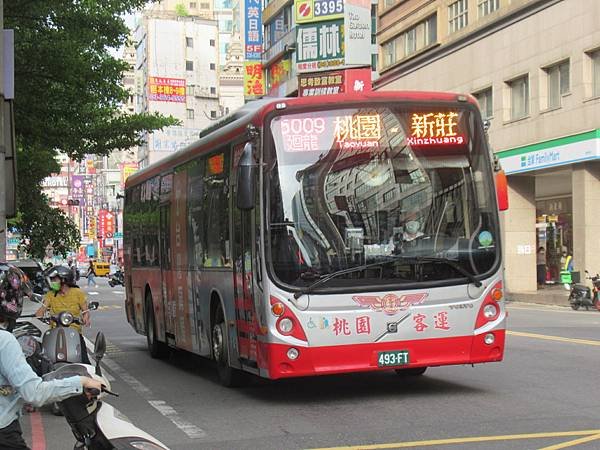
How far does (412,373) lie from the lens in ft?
37.7

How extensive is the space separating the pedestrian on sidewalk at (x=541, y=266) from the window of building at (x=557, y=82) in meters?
7.43

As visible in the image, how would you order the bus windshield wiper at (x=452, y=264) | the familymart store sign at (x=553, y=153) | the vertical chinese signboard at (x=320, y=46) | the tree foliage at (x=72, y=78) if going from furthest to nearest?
1. the vertical chinese signboard at (x=320, y=46)
2. the familymart store sign at (x=553, y=153)
3. the tree foliage at (x=72, y=78)
4. the bus windshield wiper at (x=452, y=264)

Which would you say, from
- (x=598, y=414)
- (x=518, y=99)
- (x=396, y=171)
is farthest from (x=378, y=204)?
(x=518, y=99)

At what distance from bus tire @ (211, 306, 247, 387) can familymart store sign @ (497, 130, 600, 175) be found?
67.7 feet

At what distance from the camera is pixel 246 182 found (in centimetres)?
908

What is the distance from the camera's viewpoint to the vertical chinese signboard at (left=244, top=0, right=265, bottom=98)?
193ft

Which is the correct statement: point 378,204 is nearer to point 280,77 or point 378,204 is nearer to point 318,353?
point 318,353

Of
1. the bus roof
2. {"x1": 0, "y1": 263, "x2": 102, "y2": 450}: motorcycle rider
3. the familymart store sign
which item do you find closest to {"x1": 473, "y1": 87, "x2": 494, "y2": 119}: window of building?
the familymart store sign

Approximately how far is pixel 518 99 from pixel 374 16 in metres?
15.2

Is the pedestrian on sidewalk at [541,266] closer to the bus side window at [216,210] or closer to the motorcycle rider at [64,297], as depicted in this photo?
the bus side window at [216,210]

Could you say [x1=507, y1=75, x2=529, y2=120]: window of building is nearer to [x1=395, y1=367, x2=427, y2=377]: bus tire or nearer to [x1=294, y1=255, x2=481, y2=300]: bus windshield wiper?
[x1=395, y1=367, x2=427, y2=377]: bus tire

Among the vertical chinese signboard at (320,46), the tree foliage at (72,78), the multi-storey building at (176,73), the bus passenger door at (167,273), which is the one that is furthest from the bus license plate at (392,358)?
the multi-storey building at (176,73)

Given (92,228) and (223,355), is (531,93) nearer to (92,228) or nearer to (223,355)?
(223,355)

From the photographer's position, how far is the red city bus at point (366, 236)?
29.9 ft
